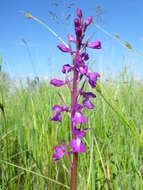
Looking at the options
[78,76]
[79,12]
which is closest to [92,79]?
[78,76]

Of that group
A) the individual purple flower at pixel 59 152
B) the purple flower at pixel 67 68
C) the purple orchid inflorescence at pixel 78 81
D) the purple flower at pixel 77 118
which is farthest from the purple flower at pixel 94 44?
the individual purple flower at pixel 59 152

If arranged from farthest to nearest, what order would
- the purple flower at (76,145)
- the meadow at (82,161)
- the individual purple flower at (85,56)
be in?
the meadow at (82,161) < the individual purple flower at (85,56) < the purple flower at (76,145)

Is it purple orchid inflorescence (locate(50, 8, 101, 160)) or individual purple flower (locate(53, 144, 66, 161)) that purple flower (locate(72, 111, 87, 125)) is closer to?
purple orchid inflorescence (locate(50, 8, 101, 160))

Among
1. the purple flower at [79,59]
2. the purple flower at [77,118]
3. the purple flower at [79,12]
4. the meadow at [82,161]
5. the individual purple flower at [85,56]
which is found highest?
the purple flower at [79,12]

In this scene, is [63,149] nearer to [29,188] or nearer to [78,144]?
[78,144]

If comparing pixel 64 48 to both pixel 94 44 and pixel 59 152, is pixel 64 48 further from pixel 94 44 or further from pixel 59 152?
pixel 59 152

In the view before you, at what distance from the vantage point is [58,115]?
3.42 feet

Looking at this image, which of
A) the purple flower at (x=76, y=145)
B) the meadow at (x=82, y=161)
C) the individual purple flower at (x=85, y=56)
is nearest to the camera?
the purple flower at (x=76, y=145)

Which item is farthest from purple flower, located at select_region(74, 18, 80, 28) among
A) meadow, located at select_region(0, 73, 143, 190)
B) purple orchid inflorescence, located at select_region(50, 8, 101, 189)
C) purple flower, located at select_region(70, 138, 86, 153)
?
purple flower, located at select_region(70, 138, 86, 153)

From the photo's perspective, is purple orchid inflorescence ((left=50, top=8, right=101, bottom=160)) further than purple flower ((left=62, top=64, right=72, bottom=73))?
No

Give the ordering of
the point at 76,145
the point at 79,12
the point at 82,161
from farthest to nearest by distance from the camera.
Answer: the point at 82,161, the point at 79,12, the point at 76,145

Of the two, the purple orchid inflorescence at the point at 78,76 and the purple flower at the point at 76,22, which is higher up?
the purple flower at the point at 76,22

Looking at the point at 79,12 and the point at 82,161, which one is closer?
the point at 79,12

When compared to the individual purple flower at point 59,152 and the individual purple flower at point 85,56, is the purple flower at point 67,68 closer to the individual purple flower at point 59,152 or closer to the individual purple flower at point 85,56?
the individual purple flower at point 85,56
